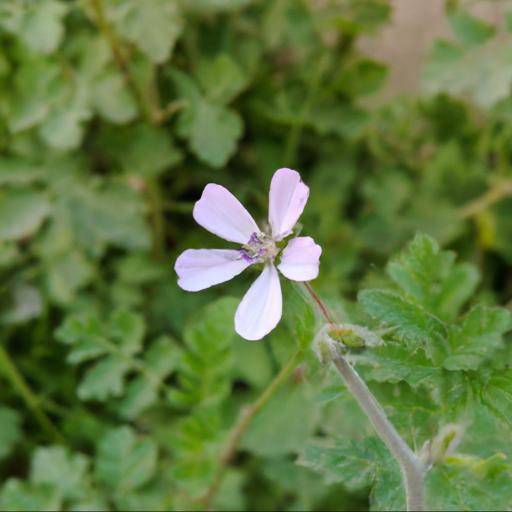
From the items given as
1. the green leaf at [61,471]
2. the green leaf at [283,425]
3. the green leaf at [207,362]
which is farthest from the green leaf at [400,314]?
the green leaf at [61,471]

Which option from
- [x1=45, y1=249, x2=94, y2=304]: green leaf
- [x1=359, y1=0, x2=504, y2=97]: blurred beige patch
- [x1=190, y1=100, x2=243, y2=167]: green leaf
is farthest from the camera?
[x1=359, y1=0, x2=504, y2=97]: blurred beige patch

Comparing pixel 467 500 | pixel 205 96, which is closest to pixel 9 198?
pixel 205 96

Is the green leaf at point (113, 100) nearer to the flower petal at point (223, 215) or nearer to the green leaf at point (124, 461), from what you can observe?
the green leaf at point (124, 461)

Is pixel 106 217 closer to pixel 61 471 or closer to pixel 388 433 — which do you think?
pixel 61 471

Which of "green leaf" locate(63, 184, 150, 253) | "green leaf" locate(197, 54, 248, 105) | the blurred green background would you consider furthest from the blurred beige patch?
"green leaf" locate(63, 184, 150, 253)

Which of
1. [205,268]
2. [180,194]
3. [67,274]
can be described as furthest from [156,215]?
[205,268]

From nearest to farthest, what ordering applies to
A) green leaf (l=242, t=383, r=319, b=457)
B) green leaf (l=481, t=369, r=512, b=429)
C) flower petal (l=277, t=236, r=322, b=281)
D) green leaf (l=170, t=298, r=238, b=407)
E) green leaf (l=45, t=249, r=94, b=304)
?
flower petal (l=277, t=236, r=322, b=281), green leaf (l=481, t=369, r=512, b=429), green leaf (l=170, t=298, r=238, b=407), green leaf (l=242, t=383, r=319, b=457), green leaf (l=45, t=249, r=94, b=304)

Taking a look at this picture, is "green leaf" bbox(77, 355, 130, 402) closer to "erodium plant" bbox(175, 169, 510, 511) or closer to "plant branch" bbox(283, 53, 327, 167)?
"erodium plant" bbox(175, 169, 510, 511)
